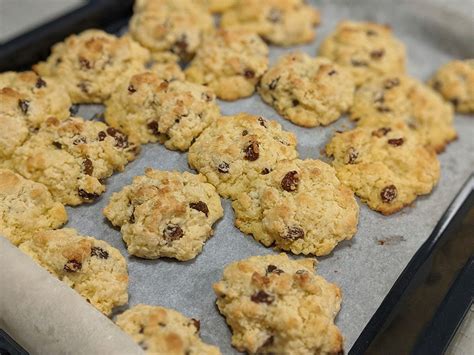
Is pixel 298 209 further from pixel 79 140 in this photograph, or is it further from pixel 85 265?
pixel 79 140

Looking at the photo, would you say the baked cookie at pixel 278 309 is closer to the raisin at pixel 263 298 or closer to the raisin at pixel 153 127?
the raisin at pixel 263 298

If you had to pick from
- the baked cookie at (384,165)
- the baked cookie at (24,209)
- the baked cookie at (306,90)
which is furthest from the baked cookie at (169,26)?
the baked cookie at (24,209)

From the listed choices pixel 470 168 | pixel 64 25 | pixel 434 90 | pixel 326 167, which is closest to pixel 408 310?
pixel 326 167

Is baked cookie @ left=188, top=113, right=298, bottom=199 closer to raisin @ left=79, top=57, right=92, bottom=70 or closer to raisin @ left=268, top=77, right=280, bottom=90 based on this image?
raisin @ left=268, top=77, right=280, bottom=90

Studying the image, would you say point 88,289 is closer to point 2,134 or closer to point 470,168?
point 2,134

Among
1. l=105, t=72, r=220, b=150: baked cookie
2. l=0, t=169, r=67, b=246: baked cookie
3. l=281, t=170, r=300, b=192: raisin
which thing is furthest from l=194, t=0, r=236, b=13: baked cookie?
l=0, t=169, r=67, b=246: baked cookie
